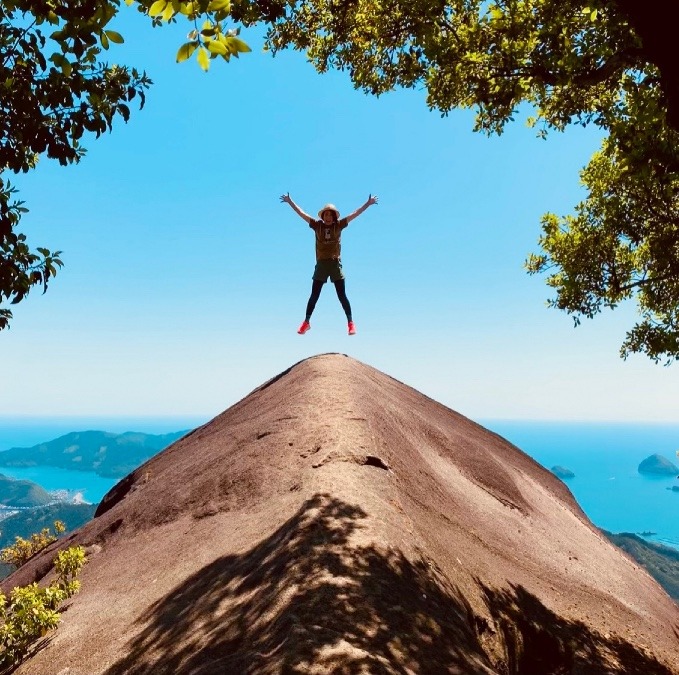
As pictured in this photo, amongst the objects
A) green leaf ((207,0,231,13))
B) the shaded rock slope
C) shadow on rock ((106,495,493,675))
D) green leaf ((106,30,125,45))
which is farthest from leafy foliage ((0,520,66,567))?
green leaf ((207,0,231,13))

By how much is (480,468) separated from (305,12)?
14.9 m

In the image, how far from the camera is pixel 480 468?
1279 cm

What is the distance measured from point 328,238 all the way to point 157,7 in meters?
10.8

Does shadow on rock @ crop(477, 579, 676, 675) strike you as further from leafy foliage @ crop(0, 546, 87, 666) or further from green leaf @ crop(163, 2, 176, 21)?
green leaf @ crop(163, 2, 176, 21)

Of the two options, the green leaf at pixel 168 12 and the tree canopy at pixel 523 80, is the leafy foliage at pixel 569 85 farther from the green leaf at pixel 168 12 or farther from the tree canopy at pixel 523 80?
the green leaf at pixel 168 12

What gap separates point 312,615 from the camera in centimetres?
388

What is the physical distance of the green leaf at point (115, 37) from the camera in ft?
12.1

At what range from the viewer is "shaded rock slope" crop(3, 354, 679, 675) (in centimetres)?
394

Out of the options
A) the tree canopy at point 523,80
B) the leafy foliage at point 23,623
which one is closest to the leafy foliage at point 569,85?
the tree canopy at point 523,80

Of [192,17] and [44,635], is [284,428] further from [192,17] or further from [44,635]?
[192,17]

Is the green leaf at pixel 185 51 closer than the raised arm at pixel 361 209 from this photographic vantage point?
Yes

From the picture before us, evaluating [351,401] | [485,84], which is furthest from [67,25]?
[485,84]

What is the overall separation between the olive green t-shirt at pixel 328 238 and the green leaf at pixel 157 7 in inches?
421

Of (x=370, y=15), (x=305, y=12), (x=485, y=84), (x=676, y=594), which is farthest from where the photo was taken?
(x=676, y=594)
